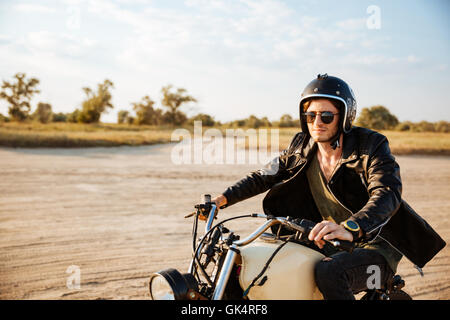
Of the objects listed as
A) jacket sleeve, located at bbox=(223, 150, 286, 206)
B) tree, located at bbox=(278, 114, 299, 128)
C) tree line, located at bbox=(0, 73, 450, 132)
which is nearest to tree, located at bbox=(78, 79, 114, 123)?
tree line, located at bbox=(0, 73, 450, 132)

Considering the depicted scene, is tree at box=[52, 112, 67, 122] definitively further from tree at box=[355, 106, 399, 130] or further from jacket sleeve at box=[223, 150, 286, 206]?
jacket sleeve at box=[223, 150, 286, 206]

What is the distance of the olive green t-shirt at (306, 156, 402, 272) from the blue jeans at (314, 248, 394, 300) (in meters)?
0.08

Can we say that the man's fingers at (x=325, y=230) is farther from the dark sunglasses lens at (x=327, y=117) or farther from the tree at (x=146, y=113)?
the tree at (x=146, y=113)

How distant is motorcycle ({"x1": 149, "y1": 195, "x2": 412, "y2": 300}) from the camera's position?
1.90 m

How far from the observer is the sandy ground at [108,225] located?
4363mm

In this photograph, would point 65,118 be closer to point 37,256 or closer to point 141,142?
point 141,142

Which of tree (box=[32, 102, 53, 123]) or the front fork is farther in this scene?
tree (box=[32, 102, 53, 123])

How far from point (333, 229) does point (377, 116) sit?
33.1 meters

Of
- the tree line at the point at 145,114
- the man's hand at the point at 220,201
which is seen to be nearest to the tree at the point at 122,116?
the tree line at the point at 145,114

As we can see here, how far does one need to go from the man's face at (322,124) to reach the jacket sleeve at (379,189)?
31 centimetres

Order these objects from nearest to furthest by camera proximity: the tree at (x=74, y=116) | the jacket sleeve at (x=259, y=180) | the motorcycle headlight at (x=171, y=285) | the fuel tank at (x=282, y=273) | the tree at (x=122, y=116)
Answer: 1. the motorcycle headlight at (x=171, y=285)
2. the fuel tank at (x=282, y=273)
3. the jacket sleeve at (x=259, y=180)
4. the tree at (x=74, y=116)
5. the tree at (x=122, y=116)

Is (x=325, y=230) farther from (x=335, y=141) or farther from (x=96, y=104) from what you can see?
(x=96, y=104)

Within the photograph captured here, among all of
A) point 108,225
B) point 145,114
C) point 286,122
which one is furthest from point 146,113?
point 108,225
